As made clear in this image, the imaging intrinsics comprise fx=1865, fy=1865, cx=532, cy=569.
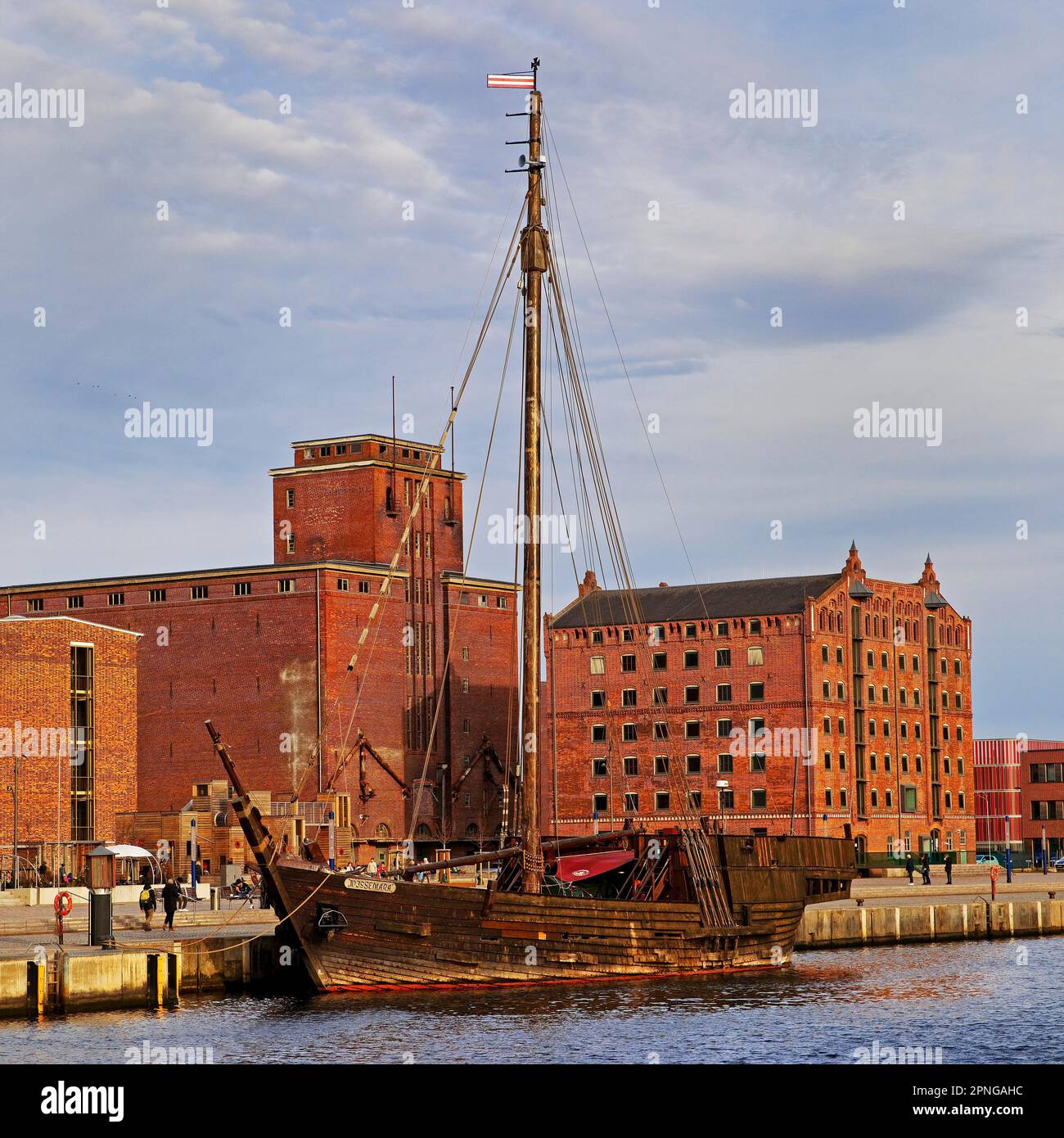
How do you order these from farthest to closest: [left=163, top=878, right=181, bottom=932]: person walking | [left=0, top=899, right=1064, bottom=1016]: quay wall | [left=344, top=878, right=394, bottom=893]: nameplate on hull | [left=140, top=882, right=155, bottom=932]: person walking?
1. [left=140, top=882, right=155, bottom=932]: person walking
2. [left=163, top=878, right=181, bottom=932]: person walking
3. [left=344, top=878, right=394, bottom=893]: nameplate on hull
4. [left=0, top=899, right=1064, bottom=1016]: quay wall

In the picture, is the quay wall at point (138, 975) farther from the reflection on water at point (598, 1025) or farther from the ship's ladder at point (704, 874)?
the ship's ladder at point (704, 874)

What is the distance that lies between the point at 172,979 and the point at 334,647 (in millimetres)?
66502

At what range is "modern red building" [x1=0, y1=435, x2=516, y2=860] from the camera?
112 metres

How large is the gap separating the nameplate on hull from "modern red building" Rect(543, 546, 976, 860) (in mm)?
69033

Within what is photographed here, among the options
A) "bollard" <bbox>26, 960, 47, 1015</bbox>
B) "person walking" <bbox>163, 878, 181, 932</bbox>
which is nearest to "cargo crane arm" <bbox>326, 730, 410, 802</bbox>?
"person walking" <bbox>163, 878, 181, 932</bbox>

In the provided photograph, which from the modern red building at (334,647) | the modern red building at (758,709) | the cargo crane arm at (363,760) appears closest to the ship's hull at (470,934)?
the modern red building at (334,647)

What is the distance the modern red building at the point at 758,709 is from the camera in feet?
391

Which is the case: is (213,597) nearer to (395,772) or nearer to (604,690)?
(395,772)

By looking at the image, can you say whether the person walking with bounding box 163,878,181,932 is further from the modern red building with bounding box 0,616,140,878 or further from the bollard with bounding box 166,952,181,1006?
the modern red building with bounding box 0,616,140,878

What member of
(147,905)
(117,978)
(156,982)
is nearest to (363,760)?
(147,905)

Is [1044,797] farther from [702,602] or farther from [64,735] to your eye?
[64,735]

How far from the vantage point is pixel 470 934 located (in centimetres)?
4834

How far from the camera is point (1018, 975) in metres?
59.1
